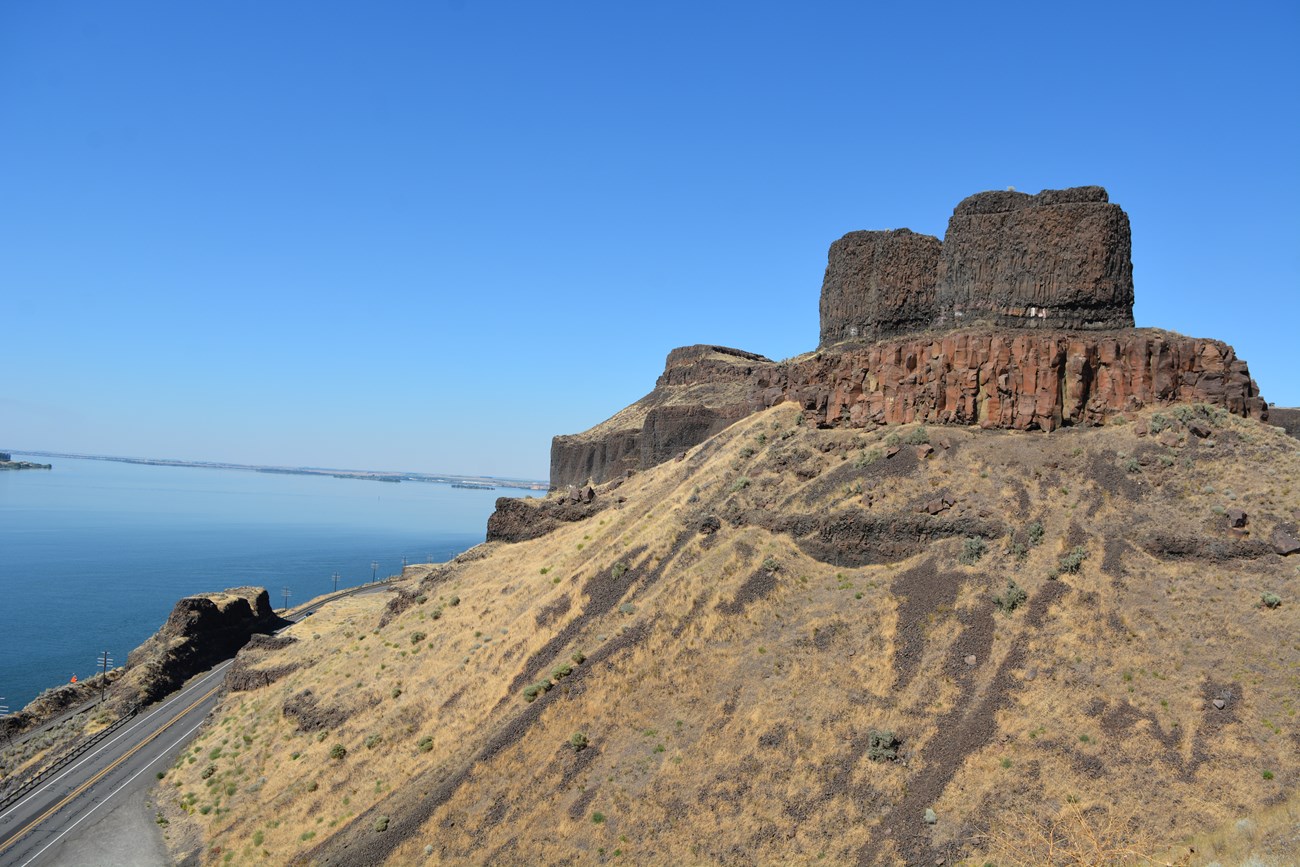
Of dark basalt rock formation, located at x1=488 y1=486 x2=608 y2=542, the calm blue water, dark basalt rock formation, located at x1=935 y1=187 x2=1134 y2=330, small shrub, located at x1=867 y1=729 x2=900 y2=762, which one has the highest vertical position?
dark basalt rock formation, located at x1=935 y1=187 x2=1134 y2=330

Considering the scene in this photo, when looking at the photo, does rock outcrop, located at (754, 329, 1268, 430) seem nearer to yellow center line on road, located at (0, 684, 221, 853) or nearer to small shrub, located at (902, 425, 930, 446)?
small shrub, located at (902, 425, 930, 446)

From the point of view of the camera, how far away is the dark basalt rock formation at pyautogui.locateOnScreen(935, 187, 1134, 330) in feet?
94.5

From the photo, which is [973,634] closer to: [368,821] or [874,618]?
[874,618]

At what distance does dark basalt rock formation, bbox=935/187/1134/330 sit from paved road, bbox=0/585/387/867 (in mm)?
34120

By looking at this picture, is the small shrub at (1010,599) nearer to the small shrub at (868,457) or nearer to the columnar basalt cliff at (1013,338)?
the small shrub at (868,457)

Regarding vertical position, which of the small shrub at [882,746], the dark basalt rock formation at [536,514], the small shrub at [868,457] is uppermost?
the small shrub at [868,457]

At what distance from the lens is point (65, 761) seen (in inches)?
1410

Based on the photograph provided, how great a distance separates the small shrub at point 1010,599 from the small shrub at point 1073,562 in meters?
1.43

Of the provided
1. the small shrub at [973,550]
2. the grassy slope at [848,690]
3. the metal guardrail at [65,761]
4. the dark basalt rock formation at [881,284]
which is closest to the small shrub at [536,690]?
the grassy slope at [848,690]

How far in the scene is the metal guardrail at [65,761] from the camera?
32.8m

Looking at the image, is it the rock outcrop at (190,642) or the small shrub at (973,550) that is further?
the rock outcrop at (190,642)

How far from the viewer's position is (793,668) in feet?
73.6

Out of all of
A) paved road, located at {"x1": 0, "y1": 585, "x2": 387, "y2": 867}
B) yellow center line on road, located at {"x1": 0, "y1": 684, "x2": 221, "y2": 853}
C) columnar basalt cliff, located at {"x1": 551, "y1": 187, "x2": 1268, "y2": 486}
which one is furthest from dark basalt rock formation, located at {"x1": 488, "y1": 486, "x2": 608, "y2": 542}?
yellow center line on road, located at {"x1": 0, "y1": 684, "x2": 221, "y2": 853}

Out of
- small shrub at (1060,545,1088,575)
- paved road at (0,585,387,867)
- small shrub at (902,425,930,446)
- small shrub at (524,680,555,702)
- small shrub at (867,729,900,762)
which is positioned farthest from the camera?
small shrub at (902,425,930,446)
